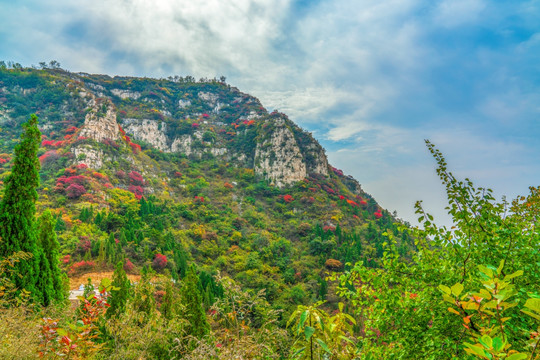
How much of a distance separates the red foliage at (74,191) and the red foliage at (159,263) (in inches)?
422

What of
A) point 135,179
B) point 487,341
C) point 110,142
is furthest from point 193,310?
point 110,142

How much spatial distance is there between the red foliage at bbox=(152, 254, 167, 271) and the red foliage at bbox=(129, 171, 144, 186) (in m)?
17.1

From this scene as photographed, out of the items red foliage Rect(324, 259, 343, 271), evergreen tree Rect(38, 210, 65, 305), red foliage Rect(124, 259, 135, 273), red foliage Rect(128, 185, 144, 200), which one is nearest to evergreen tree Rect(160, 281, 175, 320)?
evergreen tree Rect(38, 210, 65, 305)

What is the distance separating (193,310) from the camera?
8.94 m

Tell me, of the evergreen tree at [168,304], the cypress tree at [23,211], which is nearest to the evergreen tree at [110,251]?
the evergreen tree at [168,304]

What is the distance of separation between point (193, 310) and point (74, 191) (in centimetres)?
2161

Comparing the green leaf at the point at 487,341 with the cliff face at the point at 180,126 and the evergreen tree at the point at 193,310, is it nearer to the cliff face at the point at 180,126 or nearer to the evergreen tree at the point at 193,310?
the evergreen tree at the point at 193,310

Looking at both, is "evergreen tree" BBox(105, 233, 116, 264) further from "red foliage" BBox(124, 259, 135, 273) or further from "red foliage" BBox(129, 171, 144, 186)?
"red foliage" BBox(129, 171, 144, 186)

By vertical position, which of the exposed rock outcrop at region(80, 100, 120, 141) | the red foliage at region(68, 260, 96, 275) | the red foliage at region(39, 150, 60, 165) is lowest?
the red foliage at region(68, 260, 96, 275)

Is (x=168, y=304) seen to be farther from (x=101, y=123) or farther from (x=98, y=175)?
(x=101, y=123)

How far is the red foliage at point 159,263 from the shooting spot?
64.2 feet

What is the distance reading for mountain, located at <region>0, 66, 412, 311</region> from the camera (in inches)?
831

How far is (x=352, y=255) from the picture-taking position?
26047 millimetres

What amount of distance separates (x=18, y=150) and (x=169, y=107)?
72.0 m
